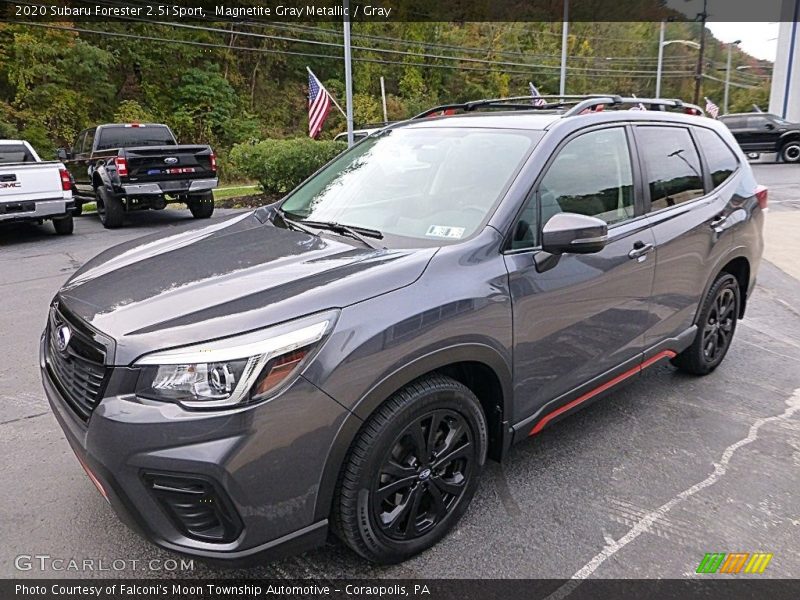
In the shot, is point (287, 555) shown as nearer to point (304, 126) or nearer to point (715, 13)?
point (304, 126)

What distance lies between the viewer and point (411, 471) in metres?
2.39

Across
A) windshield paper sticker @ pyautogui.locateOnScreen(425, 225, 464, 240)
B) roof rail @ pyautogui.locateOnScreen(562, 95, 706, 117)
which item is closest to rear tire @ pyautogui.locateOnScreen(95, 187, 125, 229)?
roof rail @ pyautogui.locateOnScreen(562, 95, 706, 117)

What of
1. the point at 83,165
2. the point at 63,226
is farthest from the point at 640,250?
the point at 83,165

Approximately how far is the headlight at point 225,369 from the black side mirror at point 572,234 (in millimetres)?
1205

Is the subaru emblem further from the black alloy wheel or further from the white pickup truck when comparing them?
the white pickup truck

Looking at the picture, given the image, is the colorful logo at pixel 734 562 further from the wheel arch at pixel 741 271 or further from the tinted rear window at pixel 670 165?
the wheel arch at pixel 741 271

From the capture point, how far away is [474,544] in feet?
8.52

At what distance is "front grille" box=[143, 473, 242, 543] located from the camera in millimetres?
1920

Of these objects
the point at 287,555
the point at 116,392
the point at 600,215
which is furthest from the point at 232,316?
the point at 600,215

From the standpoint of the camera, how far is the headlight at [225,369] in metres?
1.93

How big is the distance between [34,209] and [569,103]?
928 cm

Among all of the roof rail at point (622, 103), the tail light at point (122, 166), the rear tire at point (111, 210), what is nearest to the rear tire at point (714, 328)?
the roof rail at point (622, 103)

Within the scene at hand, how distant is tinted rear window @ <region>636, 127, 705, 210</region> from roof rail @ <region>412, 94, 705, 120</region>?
237 millimetres

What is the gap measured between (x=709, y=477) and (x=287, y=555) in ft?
7.21
